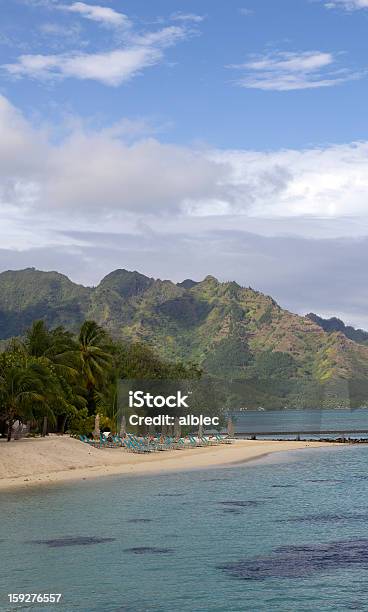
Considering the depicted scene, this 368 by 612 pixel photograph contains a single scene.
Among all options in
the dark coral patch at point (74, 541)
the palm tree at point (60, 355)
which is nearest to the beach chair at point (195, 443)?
the palm tree at point (60, 355)

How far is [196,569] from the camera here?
90.7ft

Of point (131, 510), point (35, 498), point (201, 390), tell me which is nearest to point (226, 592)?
point (131, 510)

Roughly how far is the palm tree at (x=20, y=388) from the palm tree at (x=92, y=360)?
20533 millimetres

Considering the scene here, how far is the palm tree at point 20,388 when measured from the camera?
2486 inches

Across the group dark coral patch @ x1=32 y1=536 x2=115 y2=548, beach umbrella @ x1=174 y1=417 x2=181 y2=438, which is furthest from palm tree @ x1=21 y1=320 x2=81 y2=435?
dark coral patch @ x1=32 y1=536 x2=115 y2=548

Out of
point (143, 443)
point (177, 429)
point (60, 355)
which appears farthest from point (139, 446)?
point (177, 429)

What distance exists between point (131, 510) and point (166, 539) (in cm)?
882

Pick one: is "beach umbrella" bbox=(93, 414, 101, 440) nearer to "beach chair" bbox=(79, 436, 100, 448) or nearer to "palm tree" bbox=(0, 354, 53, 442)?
"beach chair" bbox=(79, 436, 100, 448)

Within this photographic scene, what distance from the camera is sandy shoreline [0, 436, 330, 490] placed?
2208 inches

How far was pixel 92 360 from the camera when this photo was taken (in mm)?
88375

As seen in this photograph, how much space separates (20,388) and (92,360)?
81.7 ft
